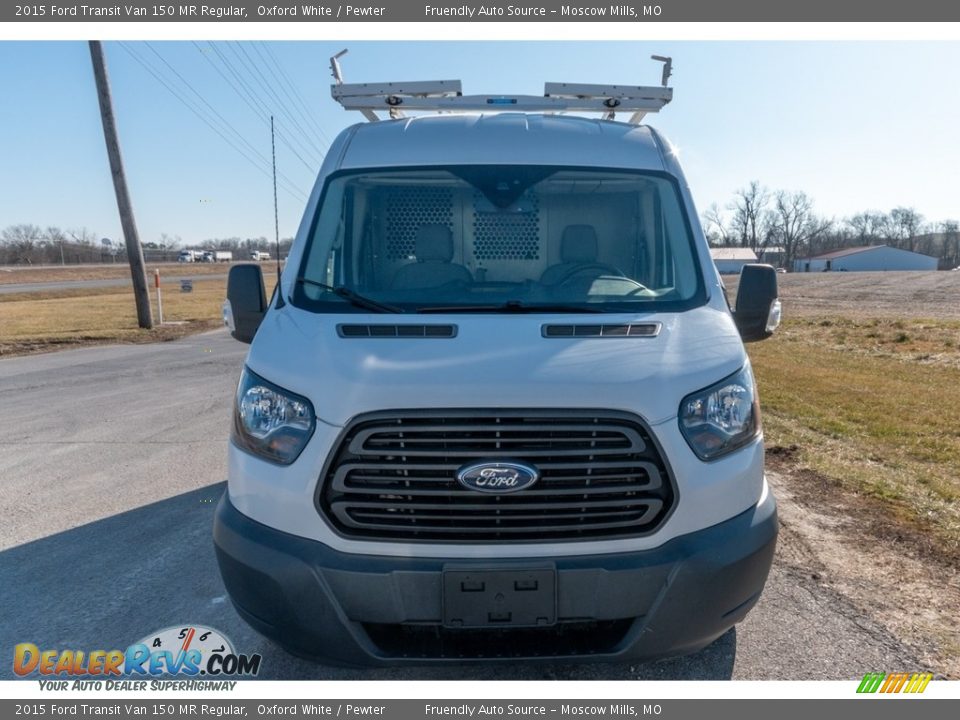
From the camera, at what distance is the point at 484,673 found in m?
3.05

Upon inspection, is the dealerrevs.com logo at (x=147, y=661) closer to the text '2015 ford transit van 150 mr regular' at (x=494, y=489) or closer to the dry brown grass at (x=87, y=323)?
the text '2015 ford transit van 150 mr regular' at (x=494, y=489)

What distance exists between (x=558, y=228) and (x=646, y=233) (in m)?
0.47

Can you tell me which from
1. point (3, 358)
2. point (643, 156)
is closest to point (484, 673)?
point (643, 156)

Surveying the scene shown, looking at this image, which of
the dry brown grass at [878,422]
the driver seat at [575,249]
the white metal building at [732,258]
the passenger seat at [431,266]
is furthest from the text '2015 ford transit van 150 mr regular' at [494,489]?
the white metal building at [732,258]

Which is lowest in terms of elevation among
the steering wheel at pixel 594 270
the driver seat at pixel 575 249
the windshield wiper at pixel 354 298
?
the windshield wiper at pixel 354 298

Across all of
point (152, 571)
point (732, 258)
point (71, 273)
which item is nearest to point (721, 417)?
point (152, 571)

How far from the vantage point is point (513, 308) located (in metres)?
3.12

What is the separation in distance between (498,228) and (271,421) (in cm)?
168

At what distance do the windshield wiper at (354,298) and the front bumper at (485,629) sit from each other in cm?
105

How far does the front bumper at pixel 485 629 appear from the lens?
8.17 ft

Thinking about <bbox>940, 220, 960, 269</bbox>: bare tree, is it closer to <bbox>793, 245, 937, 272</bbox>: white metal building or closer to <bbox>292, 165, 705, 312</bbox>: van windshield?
<bbox>793, 245, 937, 272</bbox>: white metal building

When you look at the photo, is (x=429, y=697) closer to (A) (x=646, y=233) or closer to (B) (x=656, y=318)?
(B) (x=656, y=318)

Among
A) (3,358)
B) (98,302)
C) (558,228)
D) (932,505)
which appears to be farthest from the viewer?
(98,302)

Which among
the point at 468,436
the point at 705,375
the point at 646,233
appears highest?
the point at 646,233
